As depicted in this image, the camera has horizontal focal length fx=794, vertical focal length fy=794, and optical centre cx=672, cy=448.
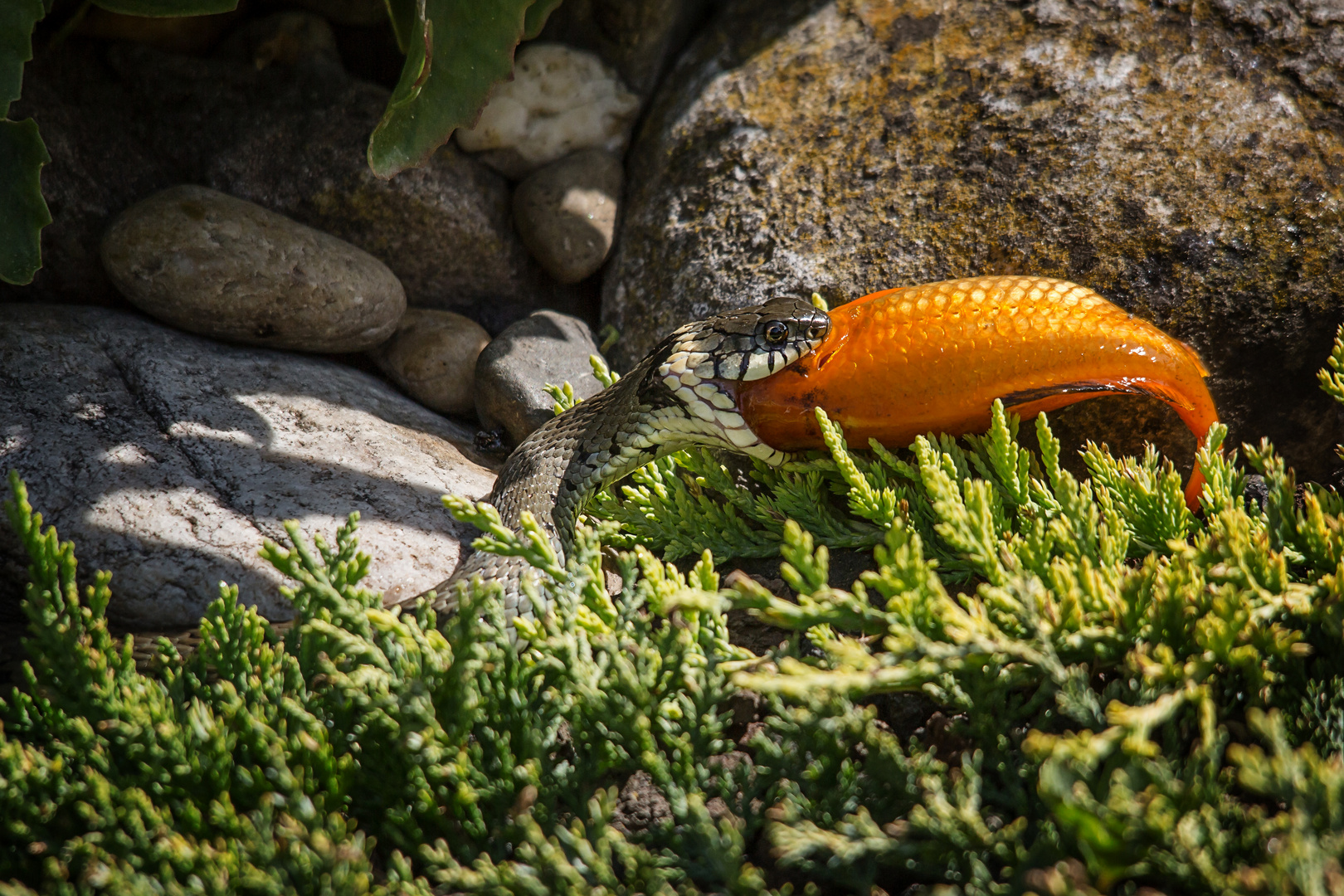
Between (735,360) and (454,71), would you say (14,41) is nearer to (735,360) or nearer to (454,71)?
(454,71)

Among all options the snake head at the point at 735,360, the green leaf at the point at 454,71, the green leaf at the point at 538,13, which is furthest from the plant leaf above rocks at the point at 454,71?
the snake head at the point at 735,360

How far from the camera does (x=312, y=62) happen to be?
4.28m

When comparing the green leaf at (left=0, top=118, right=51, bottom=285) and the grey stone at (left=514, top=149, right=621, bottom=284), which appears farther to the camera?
the grey stone at (left=514, top=149, right=621, bottom=284)

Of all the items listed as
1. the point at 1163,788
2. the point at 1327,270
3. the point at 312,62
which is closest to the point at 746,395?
the point at 1163,788

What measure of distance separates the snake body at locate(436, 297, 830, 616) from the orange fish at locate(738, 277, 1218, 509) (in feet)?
0.33

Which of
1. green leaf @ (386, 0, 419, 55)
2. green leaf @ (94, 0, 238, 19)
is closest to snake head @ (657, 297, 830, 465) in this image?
green leaf @ (386, 0, 419, 55)

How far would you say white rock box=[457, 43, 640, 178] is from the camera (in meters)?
4.23

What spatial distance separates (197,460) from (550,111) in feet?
8.30

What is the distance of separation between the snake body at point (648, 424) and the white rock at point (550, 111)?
6.05ft

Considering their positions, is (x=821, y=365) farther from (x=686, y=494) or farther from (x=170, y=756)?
(x=170, y=756)

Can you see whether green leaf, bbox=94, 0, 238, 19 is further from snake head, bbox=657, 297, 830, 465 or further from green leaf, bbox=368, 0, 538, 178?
snake head, bbox=657, 297, 830, 465

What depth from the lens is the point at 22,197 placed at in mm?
3043

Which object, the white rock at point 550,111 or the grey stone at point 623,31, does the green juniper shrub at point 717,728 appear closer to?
the white rock at point 550,111

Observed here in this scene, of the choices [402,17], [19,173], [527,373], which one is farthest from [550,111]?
[19,173]
